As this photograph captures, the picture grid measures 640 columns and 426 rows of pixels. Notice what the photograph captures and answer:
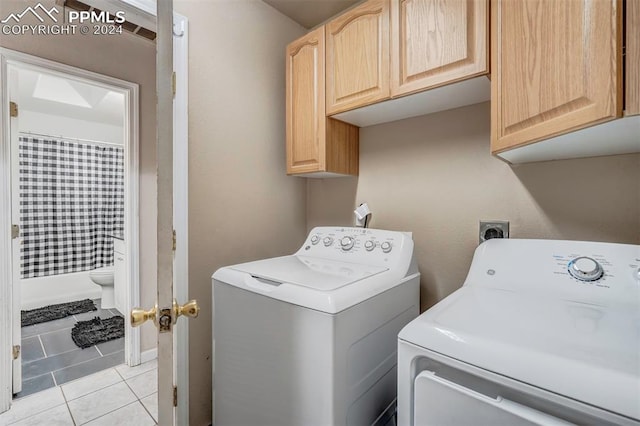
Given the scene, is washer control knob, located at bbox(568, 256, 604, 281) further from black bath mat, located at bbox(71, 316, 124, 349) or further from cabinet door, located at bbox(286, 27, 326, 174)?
black bath mat, located at bbox(71, 316, 124, 349)

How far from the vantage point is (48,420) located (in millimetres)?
1646

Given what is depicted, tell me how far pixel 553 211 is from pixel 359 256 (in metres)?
0.84

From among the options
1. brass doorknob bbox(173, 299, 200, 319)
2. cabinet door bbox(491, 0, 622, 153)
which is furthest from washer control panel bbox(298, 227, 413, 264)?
brass doorknob bbox(173, 299, 200, 319)

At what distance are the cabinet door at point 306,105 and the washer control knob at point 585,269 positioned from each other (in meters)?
1.15

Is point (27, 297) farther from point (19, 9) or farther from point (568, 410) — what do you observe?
point (568, 410)

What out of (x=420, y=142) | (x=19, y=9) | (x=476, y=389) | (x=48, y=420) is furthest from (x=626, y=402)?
(x=19, y=9)

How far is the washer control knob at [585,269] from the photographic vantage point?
0.93 metres

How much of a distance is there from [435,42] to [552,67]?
20.0 inches

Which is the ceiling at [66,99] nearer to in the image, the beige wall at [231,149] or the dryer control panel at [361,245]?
the beige wall at [231,149]

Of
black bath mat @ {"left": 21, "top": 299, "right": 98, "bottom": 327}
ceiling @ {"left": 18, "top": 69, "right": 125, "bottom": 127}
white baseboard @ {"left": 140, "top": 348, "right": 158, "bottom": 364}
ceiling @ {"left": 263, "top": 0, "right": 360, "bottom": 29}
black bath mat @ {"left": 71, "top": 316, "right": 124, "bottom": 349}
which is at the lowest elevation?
white baseboard @ {"left": 140, "top": 348, "right": 158, "bottom": 364}

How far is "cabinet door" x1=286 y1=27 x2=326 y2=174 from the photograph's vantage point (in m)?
1.63

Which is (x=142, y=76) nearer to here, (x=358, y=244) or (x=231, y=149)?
(x=231, y=149)

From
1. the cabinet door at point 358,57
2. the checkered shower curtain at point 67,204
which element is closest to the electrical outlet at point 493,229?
the cabinet door at point 358,57

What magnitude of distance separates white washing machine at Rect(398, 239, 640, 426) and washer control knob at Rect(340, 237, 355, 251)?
57cm
